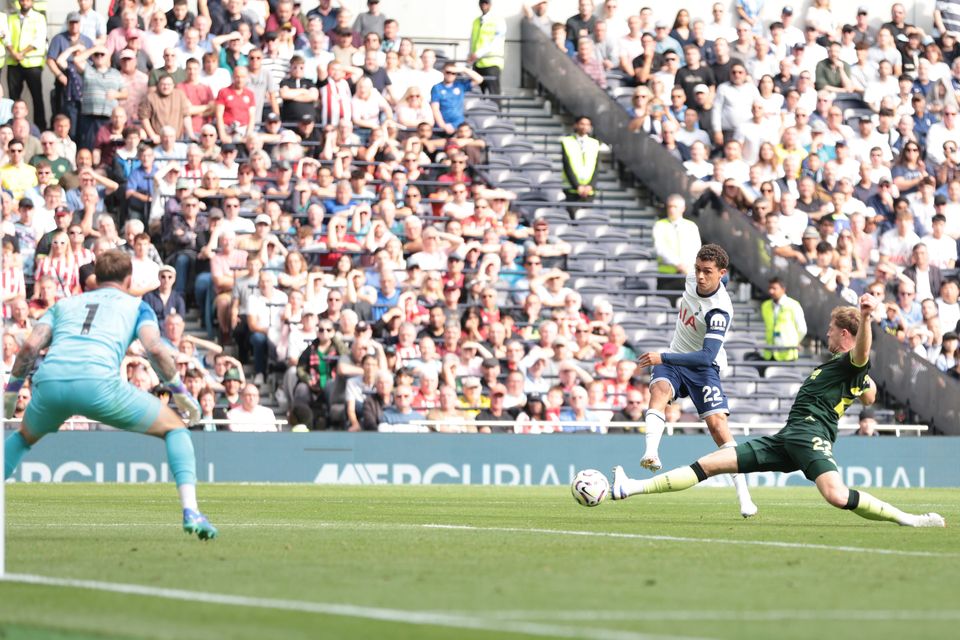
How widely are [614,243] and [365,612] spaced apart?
22.5 meters

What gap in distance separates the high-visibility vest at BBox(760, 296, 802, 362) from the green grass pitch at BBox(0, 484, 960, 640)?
39.2ft

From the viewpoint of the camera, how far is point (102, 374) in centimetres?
1071

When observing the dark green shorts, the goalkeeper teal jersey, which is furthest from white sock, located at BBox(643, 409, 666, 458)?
the goalkeeper teal jersey

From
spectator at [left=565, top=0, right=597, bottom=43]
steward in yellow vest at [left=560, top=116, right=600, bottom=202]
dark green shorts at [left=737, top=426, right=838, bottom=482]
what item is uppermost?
spectator at [left=565, top=0, right=597, bottom=43]

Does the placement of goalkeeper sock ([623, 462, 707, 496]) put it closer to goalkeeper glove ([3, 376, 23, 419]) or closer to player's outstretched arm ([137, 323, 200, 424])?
player's outstretched arm ([137, 323, 200, 424])

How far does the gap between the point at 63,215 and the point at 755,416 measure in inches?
412

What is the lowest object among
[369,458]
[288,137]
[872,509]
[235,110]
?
[369,458]

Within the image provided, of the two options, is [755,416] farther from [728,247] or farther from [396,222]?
[396,222]

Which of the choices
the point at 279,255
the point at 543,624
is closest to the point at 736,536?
the point at 543,624

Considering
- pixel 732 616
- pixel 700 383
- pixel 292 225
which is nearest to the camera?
pixel 732 616

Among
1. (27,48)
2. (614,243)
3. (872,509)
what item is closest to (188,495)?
(872,509)

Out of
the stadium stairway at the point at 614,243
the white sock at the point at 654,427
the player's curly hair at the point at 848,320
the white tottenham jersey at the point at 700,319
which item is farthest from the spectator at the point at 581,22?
the player's curly hair at the point at 848,320

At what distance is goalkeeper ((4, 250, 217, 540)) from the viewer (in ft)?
35.1

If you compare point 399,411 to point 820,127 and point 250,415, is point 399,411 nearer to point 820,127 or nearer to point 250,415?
point 250,415
